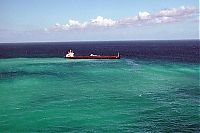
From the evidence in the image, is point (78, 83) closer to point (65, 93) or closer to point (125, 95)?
point (65, 93)

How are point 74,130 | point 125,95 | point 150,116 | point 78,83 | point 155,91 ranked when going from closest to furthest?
point 74,130
point 150,116
point 125,95
point 155,91
point 78,83

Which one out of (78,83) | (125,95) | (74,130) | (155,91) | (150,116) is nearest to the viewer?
(74,130)

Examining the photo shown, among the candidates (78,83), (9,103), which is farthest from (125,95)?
(9,103)

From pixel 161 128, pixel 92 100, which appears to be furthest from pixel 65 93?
pixel 161 128

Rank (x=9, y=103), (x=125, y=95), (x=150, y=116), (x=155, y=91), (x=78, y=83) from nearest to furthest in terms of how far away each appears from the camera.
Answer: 1. (x=150, y=116)
2. (x=9, y=103)
3. (x=125, y=95)
4. (x=155, y=91)
5. (x=78, y=83)

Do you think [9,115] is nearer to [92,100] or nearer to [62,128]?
[62,128]

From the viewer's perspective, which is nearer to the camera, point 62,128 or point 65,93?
point 62,128
